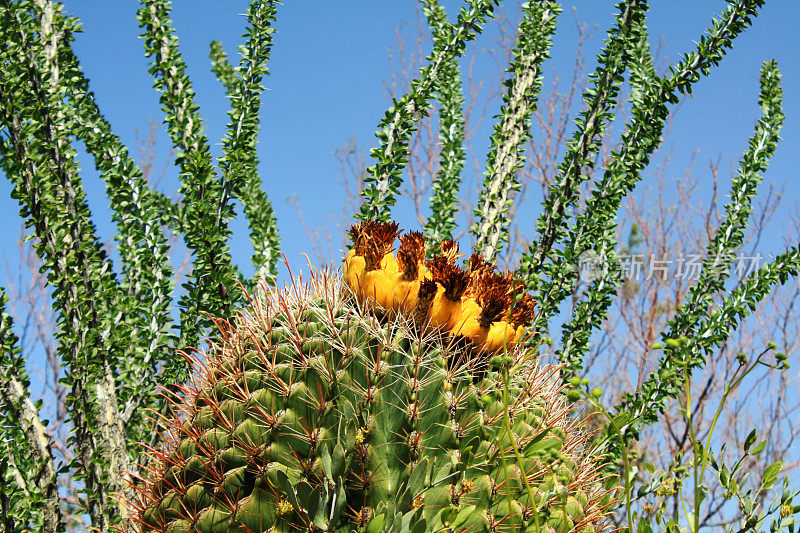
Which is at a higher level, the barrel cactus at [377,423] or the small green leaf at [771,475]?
the barrel cactus at [377,423]

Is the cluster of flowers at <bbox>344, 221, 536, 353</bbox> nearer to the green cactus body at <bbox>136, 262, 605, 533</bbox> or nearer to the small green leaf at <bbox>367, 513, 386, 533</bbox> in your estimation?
the green cactus body at <bbox>136, 262, 605, 533</bbox>

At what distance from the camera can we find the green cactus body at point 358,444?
1.78 metres

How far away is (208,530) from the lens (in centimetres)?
189

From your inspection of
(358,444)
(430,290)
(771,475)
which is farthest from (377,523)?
(771,475)

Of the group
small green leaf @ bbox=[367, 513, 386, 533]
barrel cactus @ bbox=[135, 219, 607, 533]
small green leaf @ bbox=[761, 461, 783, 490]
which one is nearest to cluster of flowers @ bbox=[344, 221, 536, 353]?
barrel cactus @ bbox=[135, 219, 607, 533]

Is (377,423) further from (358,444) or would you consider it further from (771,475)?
(771,475)

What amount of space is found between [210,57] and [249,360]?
489 centimetres

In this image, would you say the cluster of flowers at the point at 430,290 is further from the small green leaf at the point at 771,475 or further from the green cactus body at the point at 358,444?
the small green leaf at the point at 771,475

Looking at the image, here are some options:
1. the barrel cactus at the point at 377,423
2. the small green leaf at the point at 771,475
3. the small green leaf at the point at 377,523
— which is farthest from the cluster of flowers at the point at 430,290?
the small green leaf at the point at 771,475

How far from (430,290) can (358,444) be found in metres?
0.54

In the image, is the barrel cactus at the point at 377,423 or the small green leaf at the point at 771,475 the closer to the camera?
the barrel cactus at the point at 377,423

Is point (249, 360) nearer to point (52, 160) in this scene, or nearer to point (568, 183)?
point (52, 160)

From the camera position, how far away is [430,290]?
207 cm

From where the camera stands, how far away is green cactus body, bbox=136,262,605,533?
5.84ft
